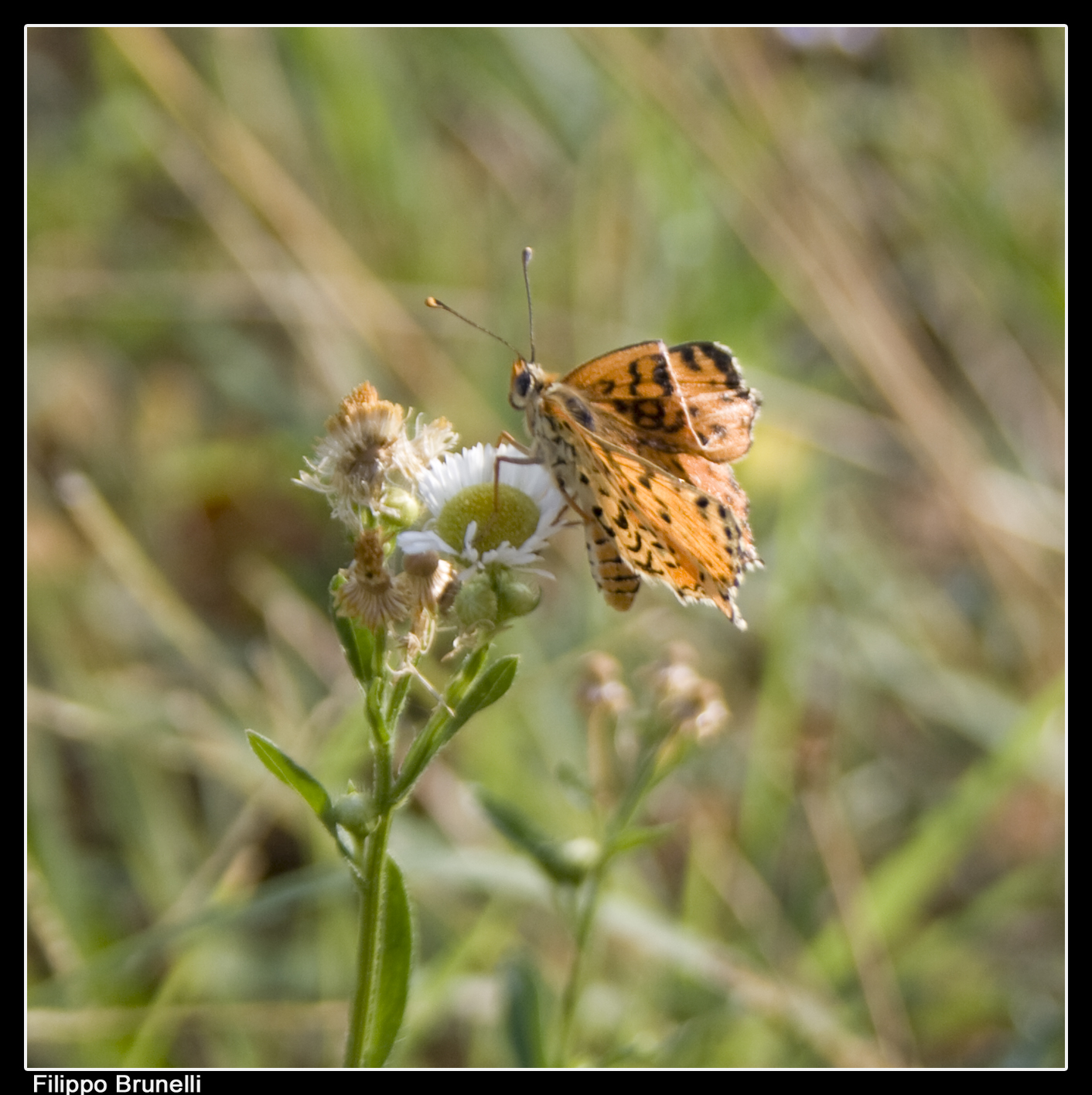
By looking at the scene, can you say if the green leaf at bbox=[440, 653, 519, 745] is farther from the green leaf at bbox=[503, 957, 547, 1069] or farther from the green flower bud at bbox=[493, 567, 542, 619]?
the green leaf at bbox=[503, 957, 547, 1069]

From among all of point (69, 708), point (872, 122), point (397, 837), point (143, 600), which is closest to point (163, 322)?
point (143, 600)

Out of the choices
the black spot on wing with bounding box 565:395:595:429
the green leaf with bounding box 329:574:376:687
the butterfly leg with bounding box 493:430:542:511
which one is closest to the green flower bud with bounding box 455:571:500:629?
the green leaf with bounding box 329:574:376:687

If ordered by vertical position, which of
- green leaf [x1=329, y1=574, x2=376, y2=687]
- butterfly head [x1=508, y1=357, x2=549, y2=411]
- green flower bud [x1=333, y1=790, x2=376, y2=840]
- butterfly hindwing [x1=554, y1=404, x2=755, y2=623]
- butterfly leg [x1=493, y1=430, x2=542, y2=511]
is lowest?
green flower bud [x1=333, y1=790, x2=376, y2=840]

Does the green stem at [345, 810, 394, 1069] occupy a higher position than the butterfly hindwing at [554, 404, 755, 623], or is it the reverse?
the butterfly hindwing at [554, 404, 755, 623]

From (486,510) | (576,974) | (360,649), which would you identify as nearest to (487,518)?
(486,510)

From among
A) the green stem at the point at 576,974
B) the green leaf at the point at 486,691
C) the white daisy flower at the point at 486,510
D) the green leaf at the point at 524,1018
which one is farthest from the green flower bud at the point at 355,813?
the green leaf at the point at 524,1018

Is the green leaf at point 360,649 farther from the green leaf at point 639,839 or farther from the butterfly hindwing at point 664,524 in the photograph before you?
the green leaf at point 639,839

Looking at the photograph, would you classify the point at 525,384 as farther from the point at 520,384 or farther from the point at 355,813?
the point at 355,813
